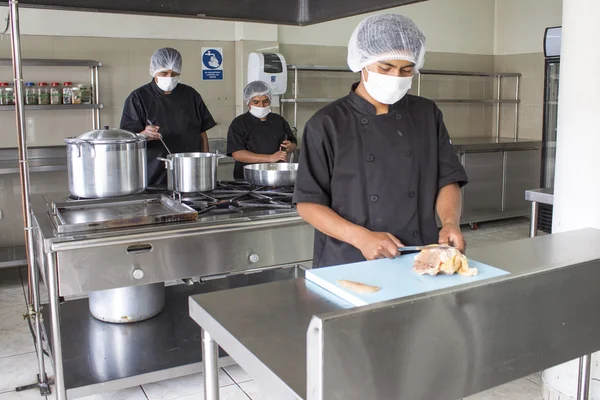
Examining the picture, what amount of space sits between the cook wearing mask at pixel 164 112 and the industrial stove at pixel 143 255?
0.65m

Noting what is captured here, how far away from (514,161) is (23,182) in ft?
17.0

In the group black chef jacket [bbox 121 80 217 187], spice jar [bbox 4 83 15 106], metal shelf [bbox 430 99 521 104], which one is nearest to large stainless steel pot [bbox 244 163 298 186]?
black chef jacket [bbox 121 80 217 187]

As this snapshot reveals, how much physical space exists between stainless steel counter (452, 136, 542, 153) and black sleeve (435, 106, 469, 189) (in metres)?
4.07

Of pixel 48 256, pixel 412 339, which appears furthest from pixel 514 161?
pixel 412 339

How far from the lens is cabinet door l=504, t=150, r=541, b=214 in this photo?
645 centimetres

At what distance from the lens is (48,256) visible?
2.26 meters

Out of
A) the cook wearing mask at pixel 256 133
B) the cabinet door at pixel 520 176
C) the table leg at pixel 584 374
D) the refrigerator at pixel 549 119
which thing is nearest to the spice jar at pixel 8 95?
the cook wearing mask at pixel 256 133

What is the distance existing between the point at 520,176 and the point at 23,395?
535 cm

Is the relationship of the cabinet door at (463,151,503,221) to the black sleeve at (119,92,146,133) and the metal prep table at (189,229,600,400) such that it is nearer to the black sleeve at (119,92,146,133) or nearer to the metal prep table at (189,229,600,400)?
the black sleeve at (119,92,146,133)

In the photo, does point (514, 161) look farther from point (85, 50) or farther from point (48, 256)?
point (48, 256)

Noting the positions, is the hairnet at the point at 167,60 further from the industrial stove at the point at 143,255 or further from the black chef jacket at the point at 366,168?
the black chef jacket at the point at 366,168

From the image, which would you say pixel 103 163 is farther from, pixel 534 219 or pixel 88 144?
pixel 534 219

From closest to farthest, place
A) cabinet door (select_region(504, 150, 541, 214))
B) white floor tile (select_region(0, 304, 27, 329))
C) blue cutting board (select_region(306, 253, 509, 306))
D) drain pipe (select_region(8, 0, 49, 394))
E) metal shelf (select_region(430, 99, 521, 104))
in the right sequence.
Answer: blue cutting board (select_region(306, 253, 509, 306)), drain pipe (select_region(8, 0, 49, 394)), white floor tile (select_region(0, 304, 27, 329)), cabinet door (select_region(504, 150, 541, 214)), metal shelf (select_region(430, 99, 521, 104))

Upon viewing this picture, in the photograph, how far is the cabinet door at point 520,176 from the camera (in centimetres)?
645
